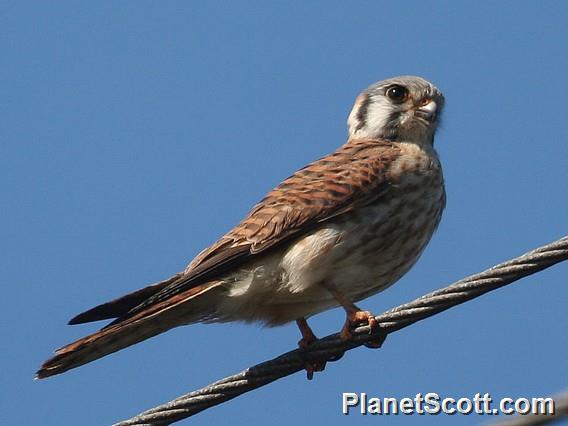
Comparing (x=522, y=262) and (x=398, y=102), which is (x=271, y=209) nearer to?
(x=398, y=102)

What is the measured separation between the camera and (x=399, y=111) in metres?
5.88

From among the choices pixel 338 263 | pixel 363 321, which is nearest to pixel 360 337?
pixel 363 321

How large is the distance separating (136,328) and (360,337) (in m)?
0.97

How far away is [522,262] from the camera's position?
3.41 meters

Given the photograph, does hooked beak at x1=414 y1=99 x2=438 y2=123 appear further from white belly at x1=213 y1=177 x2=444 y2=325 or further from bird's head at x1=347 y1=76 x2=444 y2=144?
white belly at x1=213 y1=177 x2=444 y2=325

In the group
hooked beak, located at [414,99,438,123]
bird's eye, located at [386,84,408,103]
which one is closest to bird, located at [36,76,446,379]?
hooked beak, located at [414,99,438,123]

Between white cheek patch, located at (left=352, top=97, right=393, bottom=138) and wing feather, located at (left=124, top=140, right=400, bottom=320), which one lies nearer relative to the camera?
wing feather, located at (left=124, top=140, right=400, bottom=320)

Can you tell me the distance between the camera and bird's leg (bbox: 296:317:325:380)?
4609 mm

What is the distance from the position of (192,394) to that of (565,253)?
1.40 meters

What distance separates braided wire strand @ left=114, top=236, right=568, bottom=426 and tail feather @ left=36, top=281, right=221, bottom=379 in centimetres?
58

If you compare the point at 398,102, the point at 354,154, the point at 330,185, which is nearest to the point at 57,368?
the point at 330,185

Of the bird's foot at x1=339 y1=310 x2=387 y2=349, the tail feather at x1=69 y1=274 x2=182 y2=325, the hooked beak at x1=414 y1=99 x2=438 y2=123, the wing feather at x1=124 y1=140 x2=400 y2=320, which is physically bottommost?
the bird's foot at x1=339 y1=310 x2=387 y2=349

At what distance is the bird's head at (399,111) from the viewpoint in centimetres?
573

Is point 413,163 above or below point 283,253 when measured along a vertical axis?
above
